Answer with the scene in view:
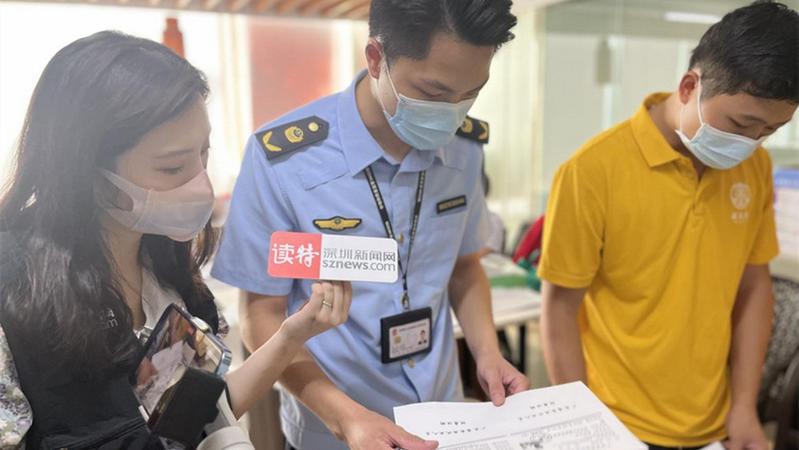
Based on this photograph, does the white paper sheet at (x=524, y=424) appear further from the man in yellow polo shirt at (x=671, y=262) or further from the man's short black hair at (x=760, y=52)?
the man's short black hair at (x=760, y=52)

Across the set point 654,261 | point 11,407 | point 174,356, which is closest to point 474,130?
point 654,261

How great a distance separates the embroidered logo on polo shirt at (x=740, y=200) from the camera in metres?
1.28

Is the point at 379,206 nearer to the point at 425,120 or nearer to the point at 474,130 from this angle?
the point at 425,120

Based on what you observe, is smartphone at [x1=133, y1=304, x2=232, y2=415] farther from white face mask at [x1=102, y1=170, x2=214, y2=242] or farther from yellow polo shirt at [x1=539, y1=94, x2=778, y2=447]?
yellow polo shirt at [x1=539, y1=94, x2=778, y2=447]

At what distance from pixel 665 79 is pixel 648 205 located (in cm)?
83

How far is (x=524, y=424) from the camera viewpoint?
0.93 metres

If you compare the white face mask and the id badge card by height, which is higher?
the white face mask

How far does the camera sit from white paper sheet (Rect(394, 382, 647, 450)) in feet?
Result: 2.91

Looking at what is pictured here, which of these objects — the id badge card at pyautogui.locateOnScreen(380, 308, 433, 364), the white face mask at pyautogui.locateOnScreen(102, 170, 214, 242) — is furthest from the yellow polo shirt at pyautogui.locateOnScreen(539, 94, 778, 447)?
the white face mask at pyautogui.locateOnScreen(102, 170, 214, 242)

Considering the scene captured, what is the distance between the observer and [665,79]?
1.86 meters

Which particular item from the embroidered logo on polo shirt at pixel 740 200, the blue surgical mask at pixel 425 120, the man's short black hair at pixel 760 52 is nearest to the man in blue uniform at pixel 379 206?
the blue surgical mask at pixel 425 120

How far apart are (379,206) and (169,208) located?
0.37 m

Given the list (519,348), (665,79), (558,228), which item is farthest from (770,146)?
(558,228)

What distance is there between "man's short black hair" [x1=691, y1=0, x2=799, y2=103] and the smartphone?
3.24 feet
